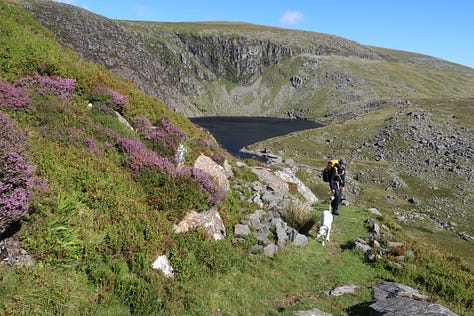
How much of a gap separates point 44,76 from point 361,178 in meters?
69.7

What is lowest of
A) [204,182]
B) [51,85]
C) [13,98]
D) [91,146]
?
[204,182]

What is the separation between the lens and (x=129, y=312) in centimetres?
841

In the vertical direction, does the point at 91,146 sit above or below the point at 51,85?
below

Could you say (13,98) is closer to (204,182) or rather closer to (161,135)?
(161,135)

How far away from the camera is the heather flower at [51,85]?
1518cm

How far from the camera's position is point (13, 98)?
13.4m

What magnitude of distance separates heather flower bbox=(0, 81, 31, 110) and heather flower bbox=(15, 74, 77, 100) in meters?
1.18

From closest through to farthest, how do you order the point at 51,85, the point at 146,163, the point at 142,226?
the point at 142,226 → the point at 146,163 → the point at 51,85

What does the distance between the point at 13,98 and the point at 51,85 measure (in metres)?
2.74

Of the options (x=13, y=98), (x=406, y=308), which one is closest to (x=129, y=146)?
(x=13, y=98)

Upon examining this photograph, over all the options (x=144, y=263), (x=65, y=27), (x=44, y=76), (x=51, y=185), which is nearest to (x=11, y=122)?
(x=51, y=185)

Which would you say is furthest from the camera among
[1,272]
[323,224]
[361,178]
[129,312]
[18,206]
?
[361,178]

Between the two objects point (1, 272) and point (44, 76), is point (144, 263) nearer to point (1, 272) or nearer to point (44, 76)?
point (1, 272)

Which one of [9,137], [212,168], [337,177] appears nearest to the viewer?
[9,137]
